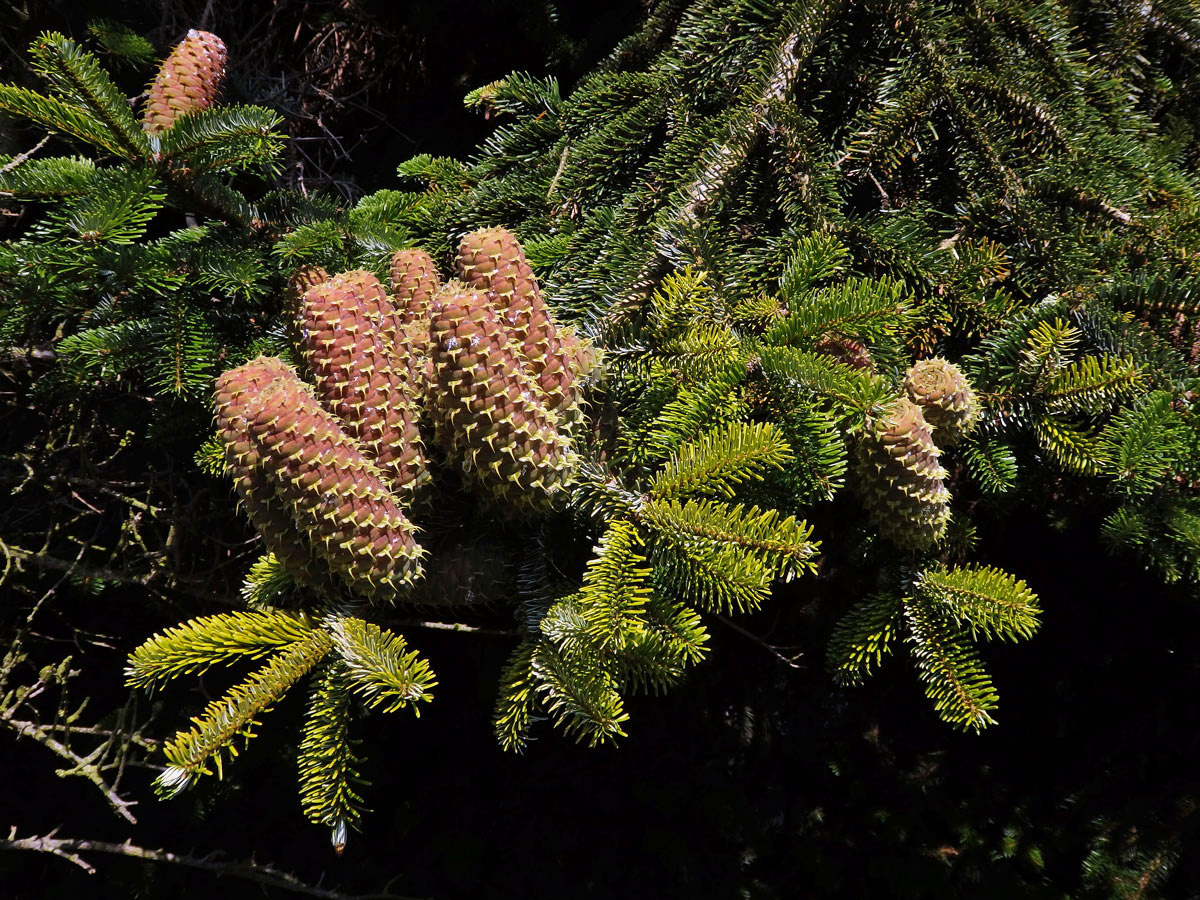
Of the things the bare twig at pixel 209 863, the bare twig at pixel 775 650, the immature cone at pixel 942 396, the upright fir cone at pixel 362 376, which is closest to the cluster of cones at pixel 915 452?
the immature cone at pixel 942 396

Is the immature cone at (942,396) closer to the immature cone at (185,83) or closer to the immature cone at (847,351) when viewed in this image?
the immature cone at (847,351)

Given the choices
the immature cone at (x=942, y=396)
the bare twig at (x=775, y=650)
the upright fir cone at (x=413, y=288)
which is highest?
the immature cone at (x=942, y=396)

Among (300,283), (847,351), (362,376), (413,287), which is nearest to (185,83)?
(300,283)

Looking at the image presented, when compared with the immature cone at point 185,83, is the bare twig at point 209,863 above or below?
below

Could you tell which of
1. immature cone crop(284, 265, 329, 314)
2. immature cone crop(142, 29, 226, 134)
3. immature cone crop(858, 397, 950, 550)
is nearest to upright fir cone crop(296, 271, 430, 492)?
immature cone crop(284, 265, 329, 314)

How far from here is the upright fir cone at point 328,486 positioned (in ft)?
2.59

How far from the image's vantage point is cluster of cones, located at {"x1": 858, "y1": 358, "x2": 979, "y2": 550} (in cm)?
92

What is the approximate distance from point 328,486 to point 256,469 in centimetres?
11

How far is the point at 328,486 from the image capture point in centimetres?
79

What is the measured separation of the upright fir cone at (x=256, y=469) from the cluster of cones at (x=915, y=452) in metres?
0.65

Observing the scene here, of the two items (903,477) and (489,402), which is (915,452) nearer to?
(903,477)

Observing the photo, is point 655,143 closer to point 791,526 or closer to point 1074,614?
point 791,526

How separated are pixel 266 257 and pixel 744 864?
127 cm

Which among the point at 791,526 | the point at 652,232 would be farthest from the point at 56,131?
the point at 791,526
